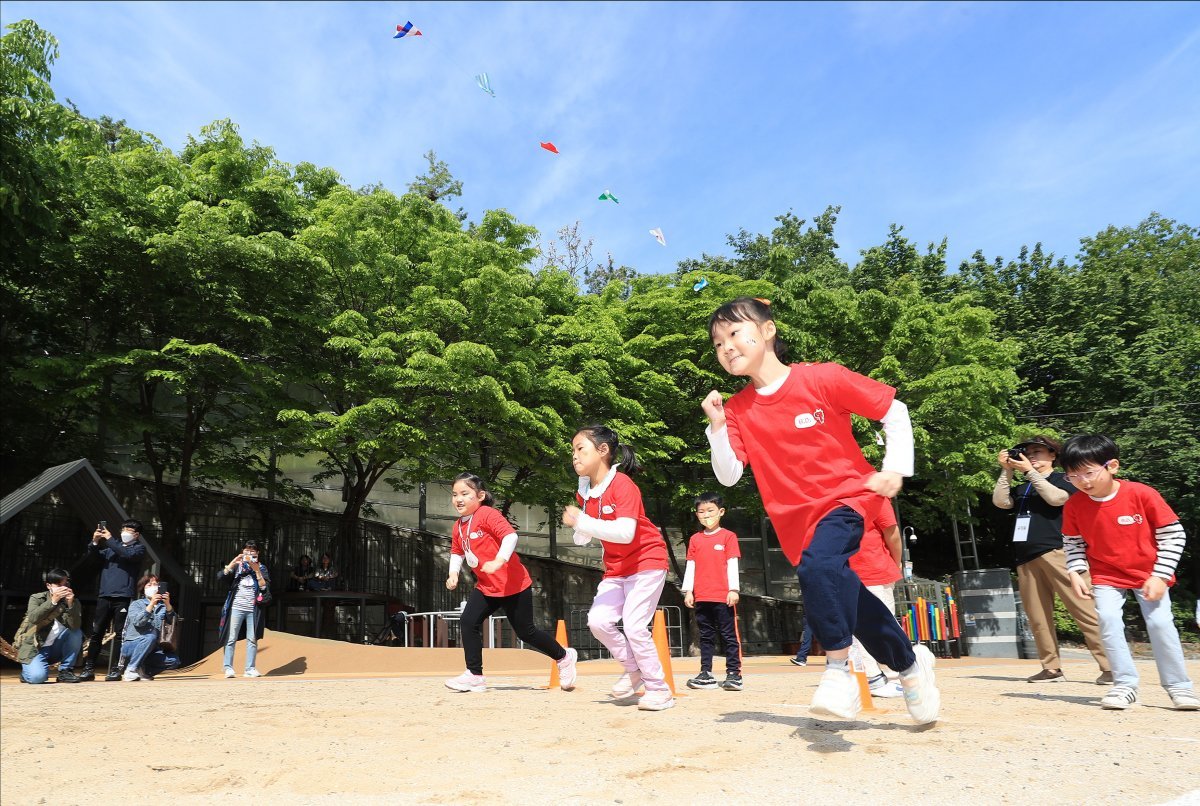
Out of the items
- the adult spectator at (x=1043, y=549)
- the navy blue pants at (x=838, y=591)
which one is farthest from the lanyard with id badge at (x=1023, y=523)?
the navy blue pants at (x=838, y=591)

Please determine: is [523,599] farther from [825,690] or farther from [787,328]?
[787,328]

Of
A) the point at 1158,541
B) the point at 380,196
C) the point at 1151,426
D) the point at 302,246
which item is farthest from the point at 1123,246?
the point at 1158,541

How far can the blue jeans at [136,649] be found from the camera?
10352 millimetres

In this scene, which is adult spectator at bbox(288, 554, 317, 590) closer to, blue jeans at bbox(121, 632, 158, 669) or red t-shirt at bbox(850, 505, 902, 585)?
blue jeans at bbox(121, 632, 158, 669)

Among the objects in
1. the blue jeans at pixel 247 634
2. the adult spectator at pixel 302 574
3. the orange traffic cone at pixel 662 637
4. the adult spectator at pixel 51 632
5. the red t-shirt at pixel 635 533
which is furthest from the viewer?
the adult spectator at pixel 302 574

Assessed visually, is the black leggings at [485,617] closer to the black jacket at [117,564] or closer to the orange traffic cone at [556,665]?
the orange traffic cone at [556,665]

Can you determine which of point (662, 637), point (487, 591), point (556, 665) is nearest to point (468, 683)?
point (487, 591)

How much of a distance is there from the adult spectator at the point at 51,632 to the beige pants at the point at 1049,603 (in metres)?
10.2

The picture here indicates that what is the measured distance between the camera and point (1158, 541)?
5848mm

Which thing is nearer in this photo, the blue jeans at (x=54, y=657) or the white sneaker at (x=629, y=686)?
the white sneaker at (x=629, y=686)

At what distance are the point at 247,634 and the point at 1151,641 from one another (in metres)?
10.2

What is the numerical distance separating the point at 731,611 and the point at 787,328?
14882 millimetres

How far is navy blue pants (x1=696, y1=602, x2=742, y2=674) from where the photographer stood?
26.7ft

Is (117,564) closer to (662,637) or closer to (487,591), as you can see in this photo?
(487,591)
